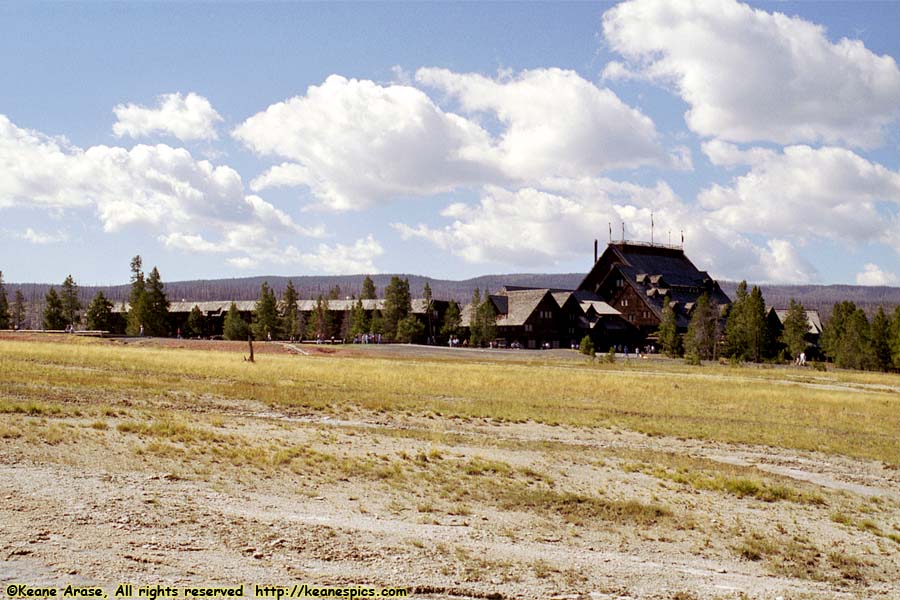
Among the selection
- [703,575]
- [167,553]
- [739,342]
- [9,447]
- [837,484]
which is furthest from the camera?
[739,342]

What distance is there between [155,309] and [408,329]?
37364 millimetres

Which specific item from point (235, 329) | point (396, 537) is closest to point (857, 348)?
point (235, 329)

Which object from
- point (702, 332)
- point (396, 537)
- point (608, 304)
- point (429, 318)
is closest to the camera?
point (396, 537)

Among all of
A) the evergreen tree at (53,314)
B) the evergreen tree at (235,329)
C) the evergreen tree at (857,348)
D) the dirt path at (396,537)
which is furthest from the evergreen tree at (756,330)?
the evergreen tree at (53,314)

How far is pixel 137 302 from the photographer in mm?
111938

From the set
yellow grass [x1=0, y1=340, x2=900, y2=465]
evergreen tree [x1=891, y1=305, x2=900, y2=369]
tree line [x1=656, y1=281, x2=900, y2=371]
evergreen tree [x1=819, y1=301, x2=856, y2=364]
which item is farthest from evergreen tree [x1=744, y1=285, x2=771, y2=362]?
yellow grass [x1=0, y1=340, x2=900, y2=465]

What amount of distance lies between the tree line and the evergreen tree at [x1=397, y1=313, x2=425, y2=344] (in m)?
34.5

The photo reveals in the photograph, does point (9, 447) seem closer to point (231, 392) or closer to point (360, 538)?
point (360, 538)

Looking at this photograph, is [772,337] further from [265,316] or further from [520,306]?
[265,316]

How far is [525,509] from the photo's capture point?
46.4 ft

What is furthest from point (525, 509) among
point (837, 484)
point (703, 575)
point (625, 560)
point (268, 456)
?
point (837, 484)

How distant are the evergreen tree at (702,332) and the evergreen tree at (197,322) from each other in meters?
84.3

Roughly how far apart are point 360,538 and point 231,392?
2377cm

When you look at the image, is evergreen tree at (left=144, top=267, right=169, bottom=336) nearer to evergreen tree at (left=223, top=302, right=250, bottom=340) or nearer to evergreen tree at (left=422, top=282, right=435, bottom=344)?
evergreen tree at (left=223, top=302, right=250, bottom=340)
